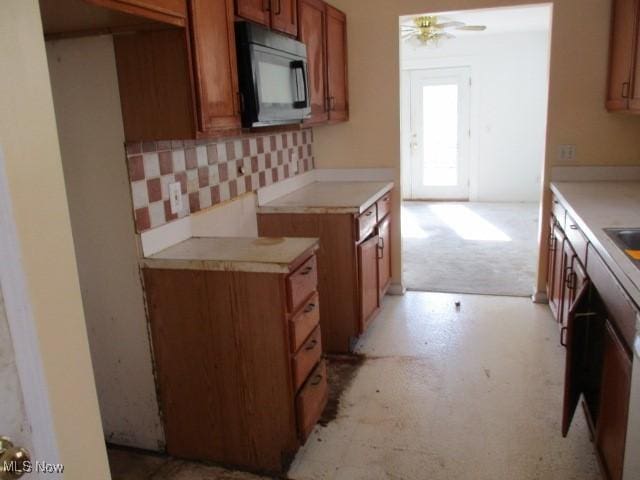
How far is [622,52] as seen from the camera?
10.1 feet

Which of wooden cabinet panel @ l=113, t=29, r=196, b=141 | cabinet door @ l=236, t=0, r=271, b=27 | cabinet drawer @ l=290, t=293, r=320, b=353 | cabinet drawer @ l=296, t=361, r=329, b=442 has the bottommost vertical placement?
cabinet drawer @ l=296, t=361, r=329, b=442

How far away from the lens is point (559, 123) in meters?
3.47

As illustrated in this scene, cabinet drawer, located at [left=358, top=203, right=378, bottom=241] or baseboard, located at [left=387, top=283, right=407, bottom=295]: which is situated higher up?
cabinet drawer, located at [left=358, top=203, right=378, bottom=241]

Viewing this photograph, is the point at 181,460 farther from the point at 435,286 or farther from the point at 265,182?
the point at 435,286

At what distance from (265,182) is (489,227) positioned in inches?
147

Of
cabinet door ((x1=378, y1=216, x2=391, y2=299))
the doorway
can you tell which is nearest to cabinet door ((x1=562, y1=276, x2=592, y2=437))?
cabinet door ((x1=378, y1=216, x2=391, y2=299))

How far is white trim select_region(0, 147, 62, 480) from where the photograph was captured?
2.57ft

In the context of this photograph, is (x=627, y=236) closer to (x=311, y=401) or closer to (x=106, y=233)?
(x=311, y=401)

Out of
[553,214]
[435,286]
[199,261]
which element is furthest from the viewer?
[435,286]

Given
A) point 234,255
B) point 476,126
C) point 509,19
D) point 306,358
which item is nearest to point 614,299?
point 306,358

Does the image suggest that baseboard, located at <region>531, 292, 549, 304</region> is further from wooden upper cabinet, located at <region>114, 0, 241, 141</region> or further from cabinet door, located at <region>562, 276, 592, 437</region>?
wooden upper cabinet, located at <region>114, 0, 241, 141</region>

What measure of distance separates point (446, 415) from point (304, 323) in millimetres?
859

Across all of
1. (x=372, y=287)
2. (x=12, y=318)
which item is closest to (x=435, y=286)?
(x=372, y=287)

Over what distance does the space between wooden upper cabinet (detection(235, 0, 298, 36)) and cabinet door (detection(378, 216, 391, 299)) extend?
4.56 ft
